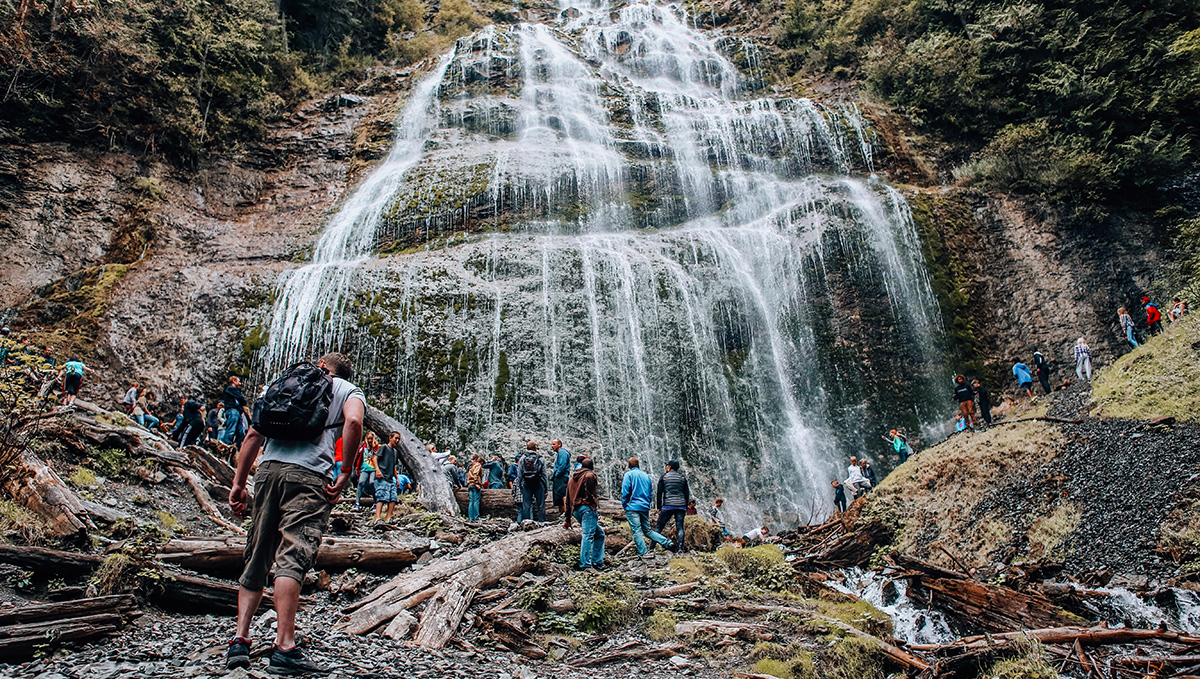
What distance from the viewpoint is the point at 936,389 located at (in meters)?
17.9

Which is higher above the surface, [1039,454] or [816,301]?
[816,301]

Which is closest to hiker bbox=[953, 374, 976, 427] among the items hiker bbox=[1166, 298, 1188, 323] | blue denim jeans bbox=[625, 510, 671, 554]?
hiker bbox=[1166, 298, 1188, 323]

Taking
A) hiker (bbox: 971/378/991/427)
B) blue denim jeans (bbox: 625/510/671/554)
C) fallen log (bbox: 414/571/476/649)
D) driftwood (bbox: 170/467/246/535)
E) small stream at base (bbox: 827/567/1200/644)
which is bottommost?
small stream at base (bbox: 827/567/1200/644)

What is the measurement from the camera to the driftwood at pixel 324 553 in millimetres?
5223

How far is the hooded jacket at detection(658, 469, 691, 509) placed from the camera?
9.92 m

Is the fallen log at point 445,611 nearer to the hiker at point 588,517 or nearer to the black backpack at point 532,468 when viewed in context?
the hiker at point 588,517

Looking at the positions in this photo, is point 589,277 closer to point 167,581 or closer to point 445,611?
point 445,611

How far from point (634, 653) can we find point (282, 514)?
10.7 ft

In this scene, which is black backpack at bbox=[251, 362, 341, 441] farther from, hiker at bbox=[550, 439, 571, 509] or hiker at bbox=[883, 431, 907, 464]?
hiker at bbox=[883, 431, 907, 464]

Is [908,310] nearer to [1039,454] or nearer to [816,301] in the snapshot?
[816,301]

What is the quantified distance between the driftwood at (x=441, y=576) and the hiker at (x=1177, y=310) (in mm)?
16404

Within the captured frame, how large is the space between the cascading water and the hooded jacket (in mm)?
5711

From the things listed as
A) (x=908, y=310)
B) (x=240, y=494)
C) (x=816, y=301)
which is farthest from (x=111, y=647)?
(x=908, y=310)

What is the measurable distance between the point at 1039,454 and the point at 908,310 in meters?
8.67
